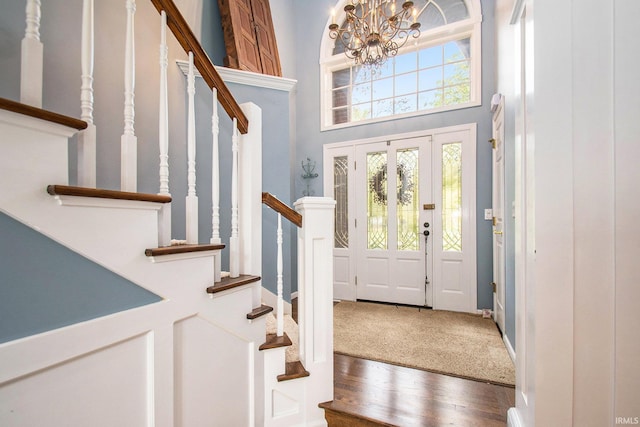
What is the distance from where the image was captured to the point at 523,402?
1197mm

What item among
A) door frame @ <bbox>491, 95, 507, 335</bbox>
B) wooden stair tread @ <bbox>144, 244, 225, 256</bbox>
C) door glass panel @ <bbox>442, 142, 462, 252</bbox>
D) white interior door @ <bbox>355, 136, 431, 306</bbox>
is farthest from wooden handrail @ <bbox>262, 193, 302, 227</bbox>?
door glass panel @ <bbox>442, 142, 462, 252</bbox>

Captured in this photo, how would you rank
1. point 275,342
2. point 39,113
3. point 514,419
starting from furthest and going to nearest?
point 275,342 < point 514,419 < point 39,113

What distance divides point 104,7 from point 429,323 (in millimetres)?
3849

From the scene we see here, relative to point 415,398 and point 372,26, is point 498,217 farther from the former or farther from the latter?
point 372,26

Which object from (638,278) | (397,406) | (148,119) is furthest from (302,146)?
(638,278)

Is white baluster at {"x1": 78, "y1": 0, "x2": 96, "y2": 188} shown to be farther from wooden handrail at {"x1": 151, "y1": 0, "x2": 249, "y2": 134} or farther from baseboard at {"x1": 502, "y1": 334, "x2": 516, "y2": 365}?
baseboard at {"x1": 502, "y1": 334, "x2": 516, "y2": 365}

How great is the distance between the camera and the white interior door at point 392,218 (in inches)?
138

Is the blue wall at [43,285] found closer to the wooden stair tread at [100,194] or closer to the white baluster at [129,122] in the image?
the wooden stair tread at [100,194]

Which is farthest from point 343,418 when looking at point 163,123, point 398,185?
point 398,185

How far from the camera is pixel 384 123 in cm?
375

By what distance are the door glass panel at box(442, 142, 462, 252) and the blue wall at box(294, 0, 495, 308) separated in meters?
0.21

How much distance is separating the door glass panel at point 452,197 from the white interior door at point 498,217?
384 millimetres

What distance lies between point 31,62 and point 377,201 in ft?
11.4

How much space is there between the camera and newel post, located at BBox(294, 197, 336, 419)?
1.55m
